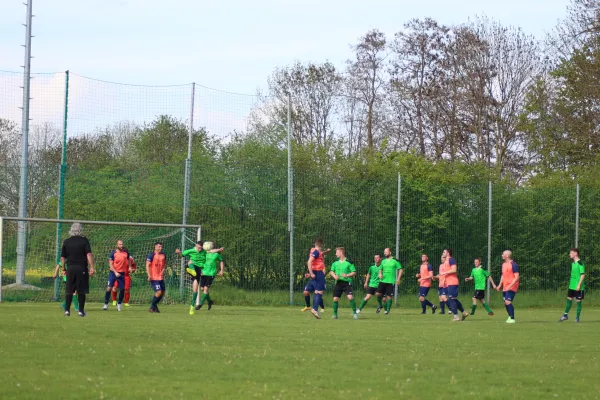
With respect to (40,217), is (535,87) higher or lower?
higher

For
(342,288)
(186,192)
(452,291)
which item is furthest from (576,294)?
(186,192)

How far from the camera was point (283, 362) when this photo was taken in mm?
10867

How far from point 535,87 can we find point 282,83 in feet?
43.9

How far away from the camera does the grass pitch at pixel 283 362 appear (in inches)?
337

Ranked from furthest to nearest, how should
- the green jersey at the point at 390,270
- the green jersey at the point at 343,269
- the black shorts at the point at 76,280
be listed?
the green jersey at the point at 390,270 → the green jersey at the point at 343,269 → the black shorts at the point at 76,280

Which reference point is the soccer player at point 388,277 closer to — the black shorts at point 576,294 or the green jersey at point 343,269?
the green jersey at point 343,269

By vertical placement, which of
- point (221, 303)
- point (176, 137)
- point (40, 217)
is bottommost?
point (221, 303)

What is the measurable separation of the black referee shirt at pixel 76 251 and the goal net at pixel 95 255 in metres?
7.20

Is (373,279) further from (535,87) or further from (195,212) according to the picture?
(535,87)

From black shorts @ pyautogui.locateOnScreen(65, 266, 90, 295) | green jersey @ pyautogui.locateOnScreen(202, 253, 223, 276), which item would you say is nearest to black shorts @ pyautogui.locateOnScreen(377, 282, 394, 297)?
green jersey @ pyautogui.locateOnScreen(202, 253, 223, 276)

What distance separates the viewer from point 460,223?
32719mm

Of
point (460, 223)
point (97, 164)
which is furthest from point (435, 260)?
point (97, 164)

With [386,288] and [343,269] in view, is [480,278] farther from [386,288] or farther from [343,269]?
[343,269]

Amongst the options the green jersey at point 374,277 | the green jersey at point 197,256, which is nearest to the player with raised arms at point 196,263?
the green jersey at point 197,256
